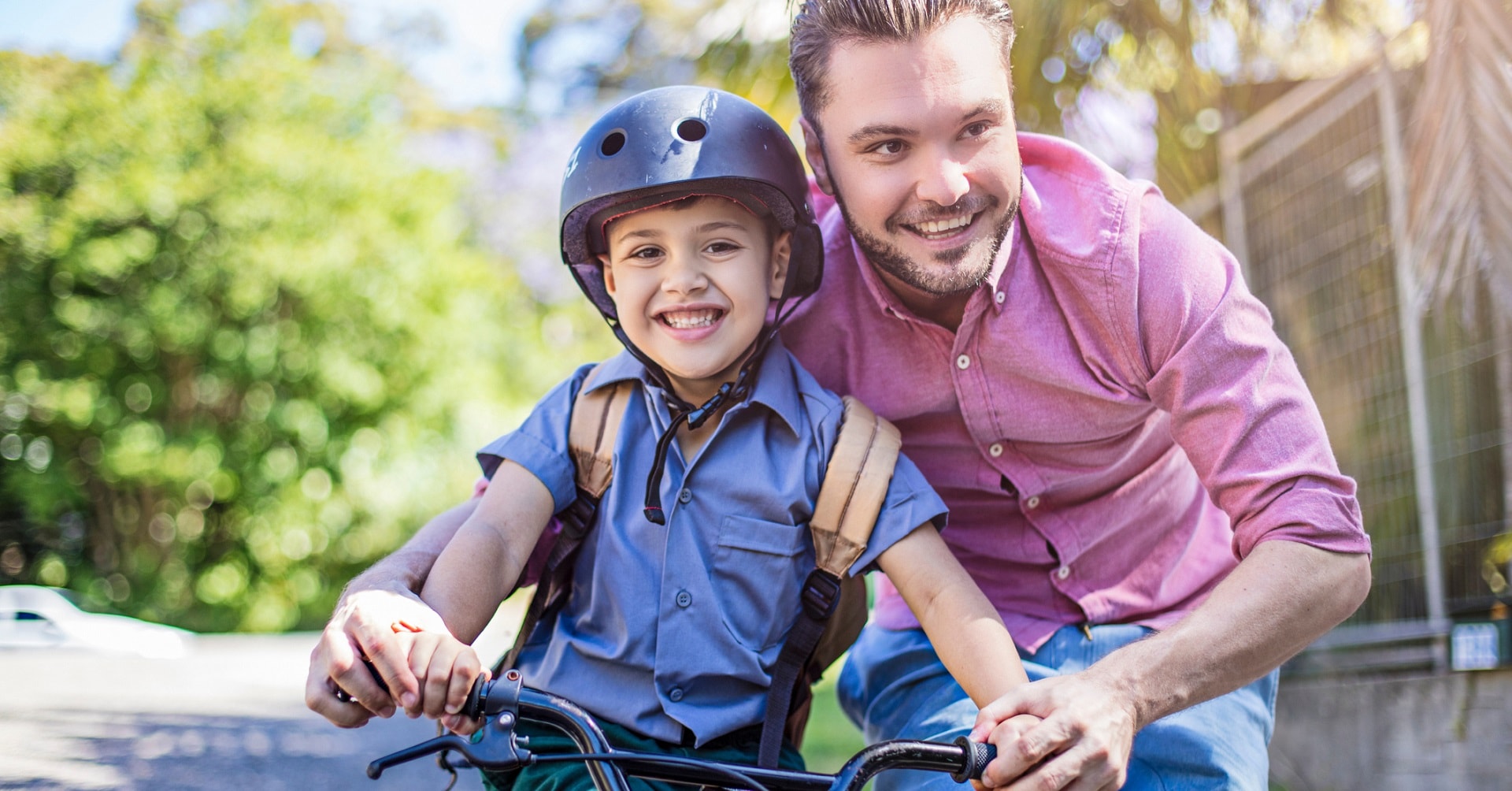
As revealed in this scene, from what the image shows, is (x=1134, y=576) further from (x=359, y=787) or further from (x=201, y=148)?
(x=201, y=148)

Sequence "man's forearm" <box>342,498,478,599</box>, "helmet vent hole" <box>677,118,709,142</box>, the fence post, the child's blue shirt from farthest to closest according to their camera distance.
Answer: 1. the fence post
2. "helmet vent hole" <box>677,118,709,142</box>
3. the child's blue shirt
4. "man's forearm" <box>342,498,478,599</box>

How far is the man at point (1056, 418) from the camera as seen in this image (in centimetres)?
224

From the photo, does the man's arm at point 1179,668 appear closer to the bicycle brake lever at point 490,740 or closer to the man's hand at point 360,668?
the bicycle brake lever at point 490,740

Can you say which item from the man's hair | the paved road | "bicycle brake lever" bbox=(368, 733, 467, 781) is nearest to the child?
the man's hair

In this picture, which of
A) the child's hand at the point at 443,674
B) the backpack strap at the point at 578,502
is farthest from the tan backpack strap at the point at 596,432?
the child's hand at the point at 443,674

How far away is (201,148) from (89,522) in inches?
219

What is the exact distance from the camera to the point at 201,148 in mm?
16672

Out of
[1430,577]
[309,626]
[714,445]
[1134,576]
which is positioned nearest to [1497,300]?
[1430,577]

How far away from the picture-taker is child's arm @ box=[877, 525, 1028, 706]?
236 cm

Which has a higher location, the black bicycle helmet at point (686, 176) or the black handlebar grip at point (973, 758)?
the black bicycle helmet at point (686, 176)

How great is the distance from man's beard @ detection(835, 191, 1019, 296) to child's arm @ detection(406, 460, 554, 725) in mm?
956

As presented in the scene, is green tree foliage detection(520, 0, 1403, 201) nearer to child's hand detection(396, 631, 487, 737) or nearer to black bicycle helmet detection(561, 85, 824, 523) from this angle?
black bicycle helmet detection(561, 85, 824, 523)

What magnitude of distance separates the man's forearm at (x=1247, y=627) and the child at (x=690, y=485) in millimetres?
324

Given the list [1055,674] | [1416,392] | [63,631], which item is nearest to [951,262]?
[1055,674]
